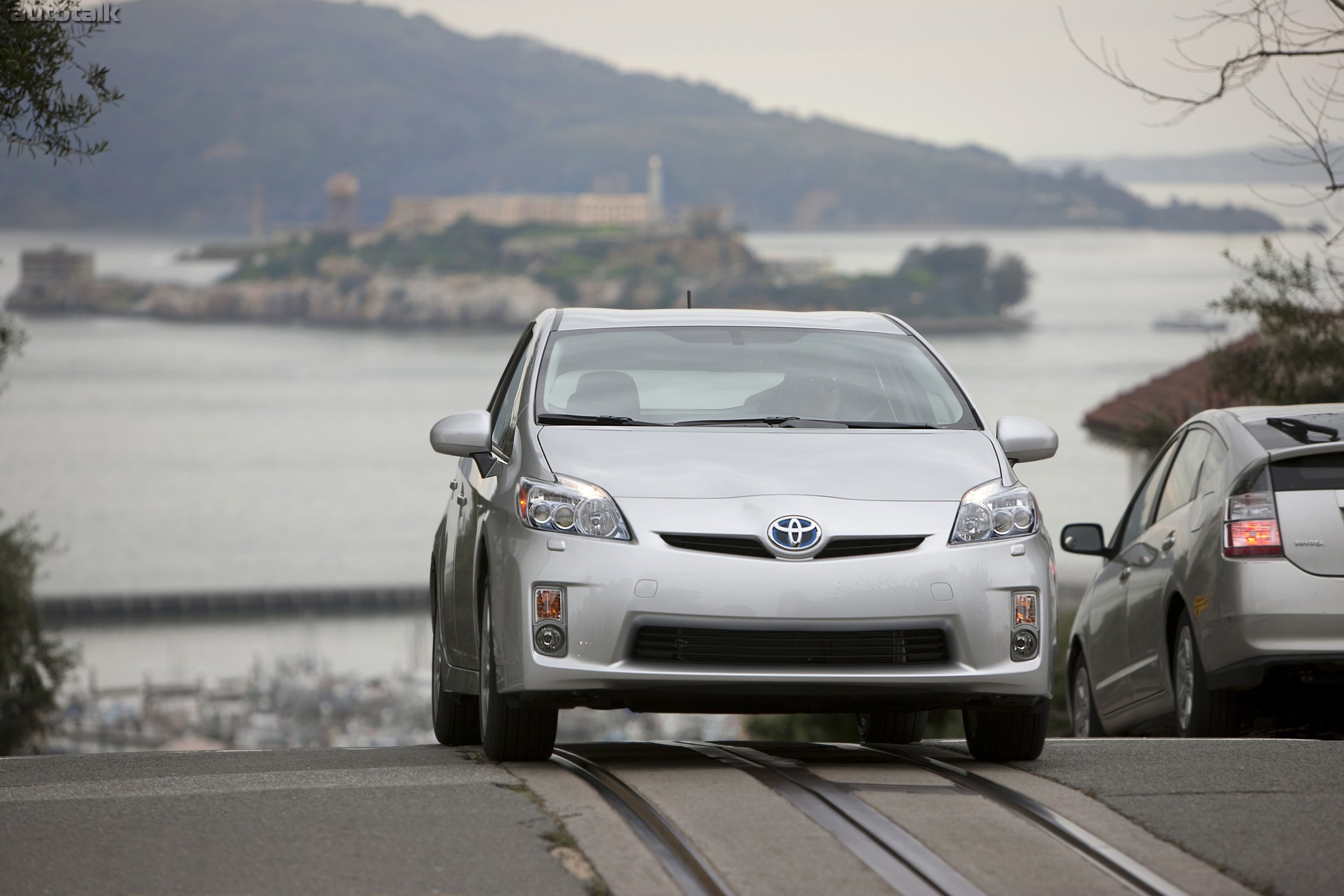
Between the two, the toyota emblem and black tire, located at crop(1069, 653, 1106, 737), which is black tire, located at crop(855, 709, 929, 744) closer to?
black tire, located at crop(1069, 653, 1106, 737)

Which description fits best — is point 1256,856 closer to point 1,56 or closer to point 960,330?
point 1,56

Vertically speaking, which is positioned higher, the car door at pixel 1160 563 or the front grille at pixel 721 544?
the front grille at pixel 721 544

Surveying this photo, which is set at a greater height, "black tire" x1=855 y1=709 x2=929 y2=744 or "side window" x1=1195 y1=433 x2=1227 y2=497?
"side window" x1=1195 y1=433 x2=1227 y2=497

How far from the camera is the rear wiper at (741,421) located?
6.75 metres

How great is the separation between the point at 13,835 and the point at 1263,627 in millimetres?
4784

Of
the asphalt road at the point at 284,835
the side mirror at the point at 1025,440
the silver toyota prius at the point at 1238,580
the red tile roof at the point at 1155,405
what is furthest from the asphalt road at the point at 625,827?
the red tile roof at the point at 1155,405

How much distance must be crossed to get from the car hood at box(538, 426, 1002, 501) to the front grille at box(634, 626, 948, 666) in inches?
18.0

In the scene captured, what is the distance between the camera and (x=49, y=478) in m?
159

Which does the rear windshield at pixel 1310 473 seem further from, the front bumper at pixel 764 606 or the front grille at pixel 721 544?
the front grille at pixel 721 544

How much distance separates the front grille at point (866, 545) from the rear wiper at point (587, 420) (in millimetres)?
961

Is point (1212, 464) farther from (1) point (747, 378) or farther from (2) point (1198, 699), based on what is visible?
(1) point (747, 378)

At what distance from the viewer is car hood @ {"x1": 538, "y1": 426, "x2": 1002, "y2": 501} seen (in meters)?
6.16

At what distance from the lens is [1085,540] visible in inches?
375

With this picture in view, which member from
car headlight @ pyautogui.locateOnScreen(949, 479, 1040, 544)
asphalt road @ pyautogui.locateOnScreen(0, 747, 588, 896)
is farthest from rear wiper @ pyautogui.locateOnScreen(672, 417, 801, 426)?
asphalt road @ pyautogui.locateOnScreen(0, 747, 588, 896)
